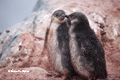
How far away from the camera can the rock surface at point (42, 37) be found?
3133mm

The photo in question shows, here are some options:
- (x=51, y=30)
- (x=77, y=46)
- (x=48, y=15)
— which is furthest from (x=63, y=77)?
(x=48, y=15)

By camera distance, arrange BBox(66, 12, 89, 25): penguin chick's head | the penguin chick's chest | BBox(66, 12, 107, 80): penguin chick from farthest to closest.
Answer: the penguin chick's chest < BBox(66, 12, 89, 25): penguin chick's head < BBox(66, 12, 107, 80): penguin chick

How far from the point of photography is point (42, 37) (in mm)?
3658

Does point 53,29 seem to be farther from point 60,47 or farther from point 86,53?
point 86,53

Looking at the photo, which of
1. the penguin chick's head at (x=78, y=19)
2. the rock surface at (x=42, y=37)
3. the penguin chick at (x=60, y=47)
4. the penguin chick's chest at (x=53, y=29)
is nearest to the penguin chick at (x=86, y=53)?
the penguin chick's head at (x=78, y=19)

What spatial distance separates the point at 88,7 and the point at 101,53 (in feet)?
9.22

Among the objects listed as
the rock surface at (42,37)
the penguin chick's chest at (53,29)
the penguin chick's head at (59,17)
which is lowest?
the rock surface at (42,37)

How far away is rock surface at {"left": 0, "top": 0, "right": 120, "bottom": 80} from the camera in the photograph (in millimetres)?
3133

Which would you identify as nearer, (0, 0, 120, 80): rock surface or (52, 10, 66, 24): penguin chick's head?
(52, 10, 66, 24): penguin chick's head

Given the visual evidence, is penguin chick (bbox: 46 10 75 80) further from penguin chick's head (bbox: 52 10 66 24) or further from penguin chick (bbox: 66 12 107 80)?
penguin chick (bbox: 66 12 107 80)

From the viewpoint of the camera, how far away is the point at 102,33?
14.0 ft

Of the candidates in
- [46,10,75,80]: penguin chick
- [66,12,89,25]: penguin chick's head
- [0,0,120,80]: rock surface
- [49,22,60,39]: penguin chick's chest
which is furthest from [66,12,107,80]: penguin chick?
[49,22,60,39]: penguin chick's chest

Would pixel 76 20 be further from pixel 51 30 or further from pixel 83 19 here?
pixel 51 30

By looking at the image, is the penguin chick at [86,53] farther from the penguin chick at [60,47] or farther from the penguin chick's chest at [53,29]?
the penguin chick's chest at [53,29]
